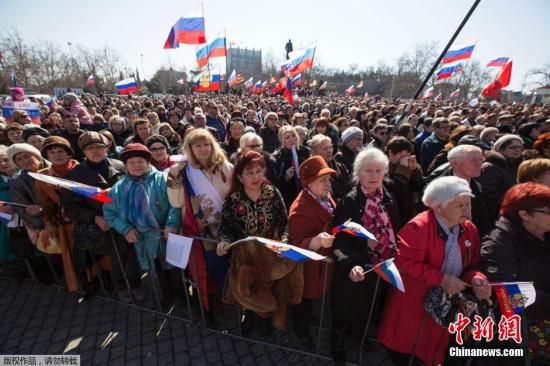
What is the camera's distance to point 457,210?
2283 mm

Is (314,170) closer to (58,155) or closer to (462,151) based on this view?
(462,151)

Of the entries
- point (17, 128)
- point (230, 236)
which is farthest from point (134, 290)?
point (17, 128)

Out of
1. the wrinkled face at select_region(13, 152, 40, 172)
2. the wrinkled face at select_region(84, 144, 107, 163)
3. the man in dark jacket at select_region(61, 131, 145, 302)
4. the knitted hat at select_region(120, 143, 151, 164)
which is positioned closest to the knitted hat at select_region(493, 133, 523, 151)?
the knitted hat at select_region(120, 143, 151, 164)

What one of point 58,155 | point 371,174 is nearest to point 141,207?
point 58,155

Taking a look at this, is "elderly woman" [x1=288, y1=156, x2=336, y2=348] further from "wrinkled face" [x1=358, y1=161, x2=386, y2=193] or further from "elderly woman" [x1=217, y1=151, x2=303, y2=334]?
"wrinkled face" [x1=358, y1=161, x2=386, y2=193]

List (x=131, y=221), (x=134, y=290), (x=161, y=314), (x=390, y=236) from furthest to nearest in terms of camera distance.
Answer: (x=134, y=290) → (x=161, y=314) → (x=131, y=221) → (x=390, y=236)

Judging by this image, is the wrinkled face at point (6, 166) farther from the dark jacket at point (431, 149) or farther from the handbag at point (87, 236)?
the dark jacket at point (431, 149)

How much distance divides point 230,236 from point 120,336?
1.96m

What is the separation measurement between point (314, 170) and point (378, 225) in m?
0.86

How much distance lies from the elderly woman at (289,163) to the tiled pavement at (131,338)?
2.15 metres

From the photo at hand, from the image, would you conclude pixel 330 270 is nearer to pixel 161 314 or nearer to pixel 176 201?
pixel 176 201

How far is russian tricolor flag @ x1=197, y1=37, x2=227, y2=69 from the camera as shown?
Answer: 13722mm

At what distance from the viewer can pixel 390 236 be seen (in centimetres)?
284

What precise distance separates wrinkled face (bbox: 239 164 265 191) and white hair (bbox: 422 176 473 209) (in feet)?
5.17
